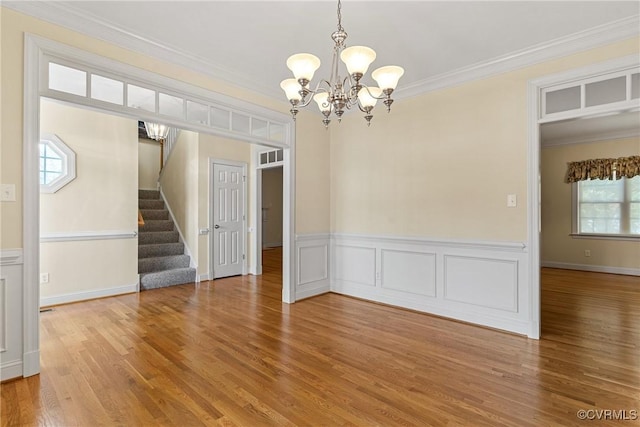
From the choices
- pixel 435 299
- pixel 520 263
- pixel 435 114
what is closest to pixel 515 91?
pixel 435 114

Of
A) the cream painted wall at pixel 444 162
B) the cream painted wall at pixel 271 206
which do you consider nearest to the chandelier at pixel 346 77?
the cream painted wall at pixel 444 162

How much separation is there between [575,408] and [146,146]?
8.91 meters

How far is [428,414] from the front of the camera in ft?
6.49

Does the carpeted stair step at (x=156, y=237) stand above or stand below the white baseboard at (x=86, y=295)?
above

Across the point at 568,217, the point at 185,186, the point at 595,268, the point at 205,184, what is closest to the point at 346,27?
the point at 205,184

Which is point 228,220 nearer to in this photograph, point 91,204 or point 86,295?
point 91,204

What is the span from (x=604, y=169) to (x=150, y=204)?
9424 mm

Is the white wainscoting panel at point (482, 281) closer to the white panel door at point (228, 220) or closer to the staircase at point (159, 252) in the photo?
the white panel door at point (228, 220)

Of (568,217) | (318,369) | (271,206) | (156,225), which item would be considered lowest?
(318,369)

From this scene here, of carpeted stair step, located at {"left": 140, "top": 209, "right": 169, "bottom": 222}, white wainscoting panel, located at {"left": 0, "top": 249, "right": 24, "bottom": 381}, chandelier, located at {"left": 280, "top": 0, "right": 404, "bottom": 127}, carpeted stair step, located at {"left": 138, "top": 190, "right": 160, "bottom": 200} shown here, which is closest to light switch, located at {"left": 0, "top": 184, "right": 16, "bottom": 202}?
white wainscoting panel, located at {"left": 0, "top": 249, "right": 24, "bottom": 381}

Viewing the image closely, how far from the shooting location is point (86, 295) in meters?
4.56

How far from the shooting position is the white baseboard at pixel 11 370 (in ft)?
7.63

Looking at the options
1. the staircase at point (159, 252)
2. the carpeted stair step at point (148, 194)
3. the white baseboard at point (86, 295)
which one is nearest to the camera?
the white baseboard at point (86, 295)

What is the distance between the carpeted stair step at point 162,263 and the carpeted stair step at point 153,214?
1231 mm
